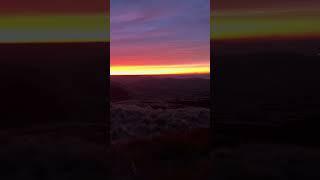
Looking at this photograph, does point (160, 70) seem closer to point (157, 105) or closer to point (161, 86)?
point (161, 86)

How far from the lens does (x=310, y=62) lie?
135 inches

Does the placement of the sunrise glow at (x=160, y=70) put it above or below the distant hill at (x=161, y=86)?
above

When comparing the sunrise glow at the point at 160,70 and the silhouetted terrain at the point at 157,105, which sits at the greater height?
the sunrise glow at the point at 160,70

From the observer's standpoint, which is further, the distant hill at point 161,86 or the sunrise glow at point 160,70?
the distant hill at point 161,86

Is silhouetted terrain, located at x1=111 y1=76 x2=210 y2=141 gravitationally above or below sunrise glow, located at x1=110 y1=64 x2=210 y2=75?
below

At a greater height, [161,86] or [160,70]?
[160,70]

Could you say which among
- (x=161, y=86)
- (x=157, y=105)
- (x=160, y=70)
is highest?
(x=160, y=70)

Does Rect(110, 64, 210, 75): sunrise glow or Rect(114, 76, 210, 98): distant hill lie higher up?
Rect(110, 64, 210, 75): sunrise glow

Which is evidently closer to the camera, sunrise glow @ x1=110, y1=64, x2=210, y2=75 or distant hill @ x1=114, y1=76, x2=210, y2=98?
sunrise glow @ x1=110, y1=64, x2=210, y2=75

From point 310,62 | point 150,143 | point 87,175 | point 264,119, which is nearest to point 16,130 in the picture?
point 87,175

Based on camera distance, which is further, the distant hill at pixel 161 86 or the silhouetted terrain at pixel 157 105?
the distant hill at pixel 161 86

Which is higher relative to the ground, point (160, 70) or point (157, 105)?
point (160, 70)

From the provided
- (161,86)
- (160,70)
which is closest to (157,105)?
(161,86)

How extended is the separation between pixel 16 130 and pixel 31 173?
0.45 metres
